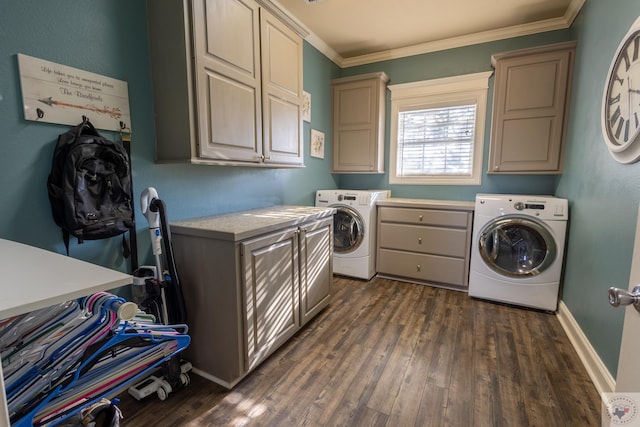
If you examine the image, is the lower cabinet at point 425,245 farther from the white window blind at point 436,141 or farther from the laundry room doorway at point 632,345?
the laundry room doorway at point 632,345

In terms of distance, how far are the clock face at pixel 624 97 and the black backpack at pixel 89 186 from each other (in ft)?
Answer: 8.14

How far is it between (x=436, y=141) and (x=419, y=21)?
1.28 m

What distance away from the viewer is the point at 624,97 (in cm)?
153

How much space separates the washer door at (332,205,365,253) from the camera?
3.20 metres

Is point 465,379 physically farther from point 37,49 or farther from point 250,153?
point 37,49

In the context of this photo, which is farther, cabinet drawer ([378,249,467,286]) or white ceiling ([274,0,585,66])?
cabinet drawer ([378,249,467,286])

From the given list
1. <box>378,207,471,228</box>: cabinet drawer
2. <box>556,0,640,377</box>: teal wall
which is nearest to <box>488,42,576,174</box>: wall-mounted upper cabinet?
<box>556,0,640,377</box>: teal wall

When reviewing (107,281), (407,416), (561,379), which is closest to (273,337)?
(407,416)

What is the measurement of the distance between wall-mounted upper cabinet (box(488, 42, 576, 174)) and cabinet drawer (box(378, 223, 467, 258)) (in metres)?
0.81

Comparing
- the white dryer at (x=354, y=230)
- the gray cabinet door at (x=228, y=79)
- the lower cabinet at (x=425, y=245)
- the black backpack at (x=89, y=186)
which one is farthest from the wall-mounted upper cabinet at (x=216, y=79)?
the lower cabinet at (x=425, y=245)

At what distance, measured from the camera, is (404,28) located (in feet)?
9.93

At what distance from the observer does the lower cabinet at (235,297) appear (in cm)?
157

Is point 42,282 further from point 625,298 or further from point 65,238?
point 625,298

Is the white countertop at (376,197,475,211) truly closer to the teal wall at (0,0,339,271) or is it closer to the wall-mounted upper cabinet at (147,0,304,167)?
the wall-mounted upper cabinet at (147,0,304,167)
